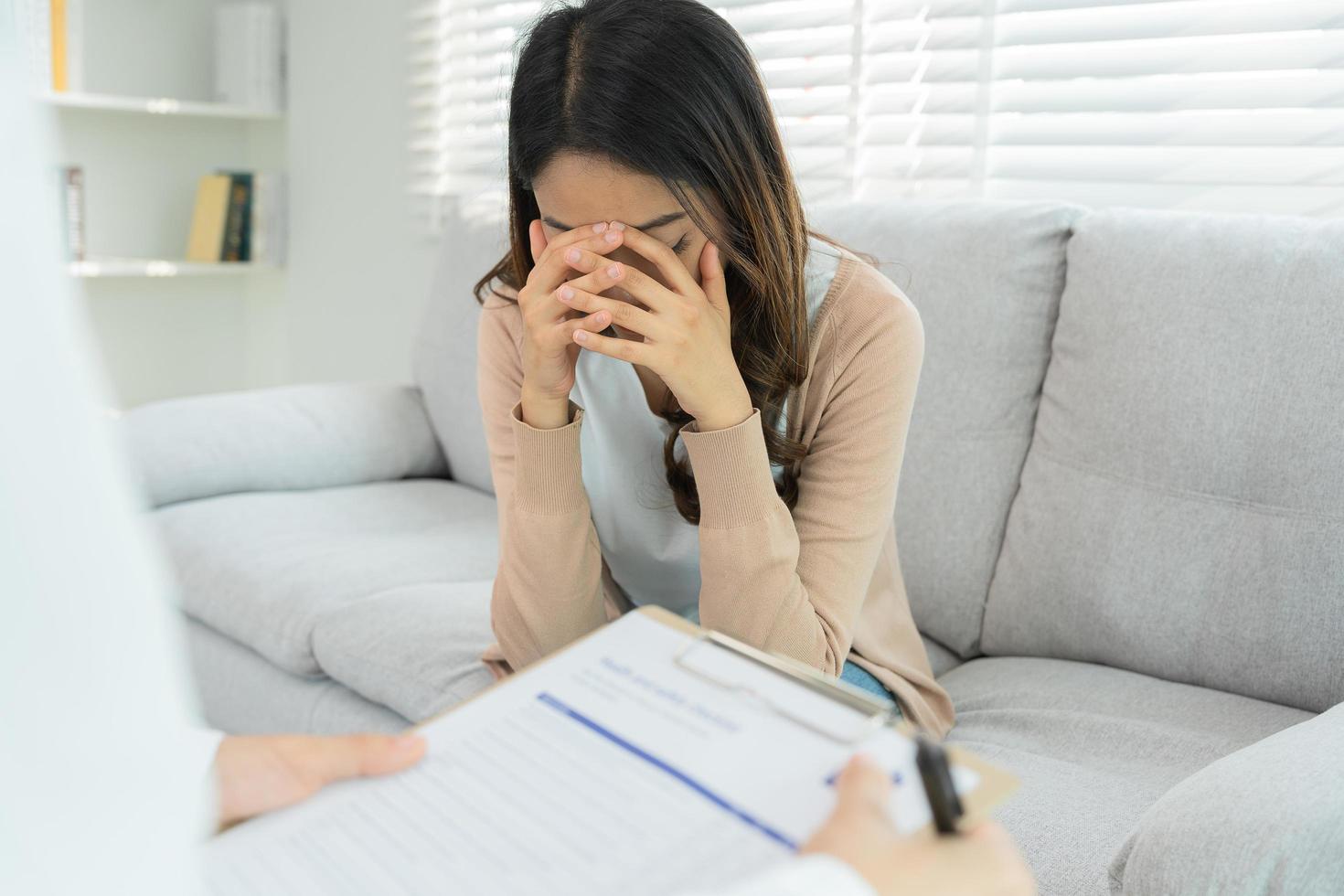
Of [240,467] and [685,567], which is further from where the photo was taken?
[240,467]

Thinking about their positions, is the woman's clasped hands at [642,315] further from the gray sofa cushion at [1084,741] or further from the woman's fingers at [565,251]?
the gray sofa cushion at [1084,741]

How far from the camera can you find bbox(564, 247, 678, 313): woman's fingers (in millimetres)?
989

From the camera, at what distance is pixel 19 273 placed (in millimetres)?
286

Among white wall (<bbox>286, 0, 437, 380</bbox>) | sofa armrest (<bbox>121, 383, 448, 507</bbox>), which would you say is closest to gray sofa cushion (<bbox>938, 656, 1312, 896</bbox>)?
sofa armrest (<bbox>121, 383, 448, 507</bbox>)

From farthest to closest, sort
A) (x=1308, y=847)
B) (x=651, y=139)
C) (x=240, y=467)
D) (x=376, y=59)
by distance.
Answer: (x=376, y=59) < (x=240, y=467) < (x=651, y=139) < (x=1308, y=847)

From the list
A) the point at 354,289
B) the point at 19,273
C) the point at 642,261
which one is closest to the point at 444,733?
the point at 19,273

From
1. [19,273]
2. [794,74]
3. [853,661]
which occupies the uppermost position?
[794,74]

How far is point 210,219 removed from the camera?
11.0ft

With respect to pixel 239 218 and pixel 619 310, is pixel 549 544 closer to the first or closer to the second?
pixel 619 310

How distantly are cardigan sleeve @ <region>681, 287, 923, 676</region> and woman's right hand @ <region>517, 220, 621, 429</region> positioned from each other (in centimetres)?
14

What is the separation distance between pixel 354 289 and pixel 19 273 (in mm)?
3077

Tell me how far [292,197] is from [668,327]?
2769mm

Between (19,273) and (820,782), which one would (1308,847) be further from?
(19,273)

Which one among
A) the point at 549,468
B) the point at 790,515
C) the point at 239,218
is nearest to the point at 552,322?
the point at 549,468
